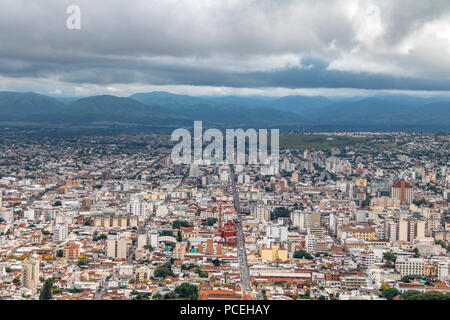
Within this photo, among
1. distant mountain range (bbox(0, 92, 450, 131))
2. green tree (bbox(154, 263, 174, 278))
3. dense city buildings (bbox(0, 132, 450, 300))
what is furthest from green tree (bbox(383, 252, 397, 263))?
distant mountain range (bbox(0, 92, 450, 131))

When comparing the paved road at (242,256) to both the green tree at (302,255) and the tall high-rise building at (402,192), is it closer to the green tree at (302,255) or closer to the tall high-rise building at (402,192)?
the green tree at (302,255)

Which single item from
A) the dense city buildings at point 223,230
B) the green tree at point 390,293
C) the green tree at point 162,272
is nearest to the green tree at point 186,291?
the dense city buildings at point 223,230

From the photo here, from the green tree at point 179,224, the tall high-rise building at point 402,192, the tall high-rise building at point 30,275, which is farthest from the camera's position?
the tall high-rise building at point 402,192

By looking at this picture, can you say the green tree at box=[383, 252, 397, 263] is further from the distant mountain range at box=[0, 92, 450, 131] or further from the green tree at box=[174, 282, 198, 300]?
the distant mountain range at box=[0, 92, 450, 131]

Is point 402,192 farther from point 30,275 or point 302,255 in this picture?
point 30,275

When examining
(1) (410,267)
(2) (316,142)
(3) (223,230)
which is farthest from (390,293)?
(2) (316,142)

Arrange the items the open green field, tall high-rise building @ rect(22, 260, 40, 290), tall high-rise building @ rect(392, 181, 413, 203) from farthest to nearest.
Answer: the open green field < tall high-rise building @ rect(392, 181, 413, 203) < tall high-rise building @ rect(22, 260, 40, 290)
